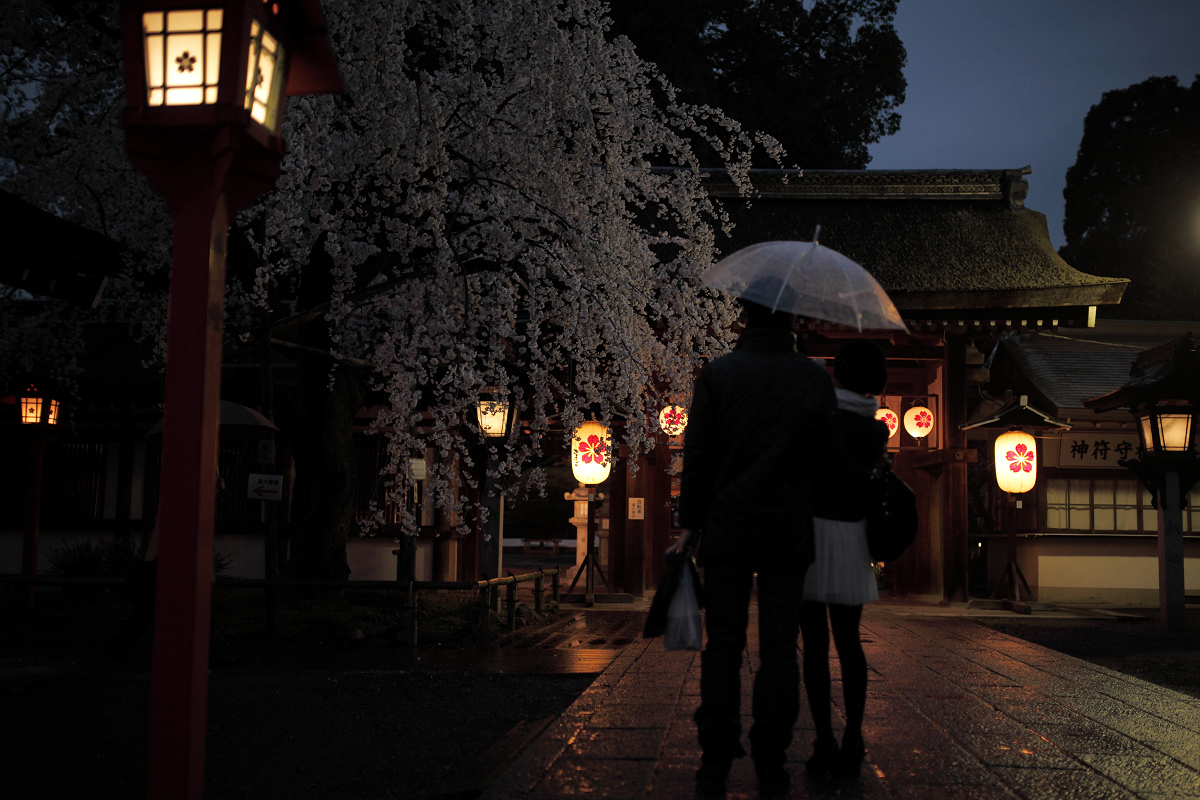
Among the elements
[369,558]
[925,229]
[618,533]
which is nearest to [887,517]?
[618,533]

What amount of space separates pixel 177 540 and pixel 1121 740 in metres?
4.16

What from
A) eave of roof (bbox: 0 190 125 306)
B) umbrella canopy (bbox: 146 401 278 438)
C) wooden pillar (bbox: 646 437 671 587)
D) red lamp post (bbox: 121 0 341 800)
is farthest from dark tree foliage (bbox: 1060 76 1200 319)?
red lamp post (bbox: 121 0 341 800)

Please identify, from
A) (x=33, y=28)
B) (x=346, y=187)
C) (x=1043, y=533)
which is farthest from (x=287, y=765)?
(x=1043, y=533)

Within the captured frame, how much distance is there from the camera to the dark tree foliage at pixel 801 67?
22.7 m

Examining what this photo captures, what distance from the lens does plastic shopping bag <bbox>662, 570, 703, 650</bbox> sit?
3420mm

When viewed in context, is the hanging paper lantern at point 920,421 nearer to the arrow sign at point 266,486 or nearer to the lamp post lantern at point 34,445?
the arrow sign at point 266,486

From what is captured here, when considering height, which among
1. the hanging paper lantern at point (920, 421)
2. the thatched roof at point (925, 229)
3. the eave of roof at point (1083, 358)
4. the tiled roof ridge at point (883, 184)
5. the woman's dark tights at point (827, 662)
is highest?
the tiled roof ridge at point (883, 184)

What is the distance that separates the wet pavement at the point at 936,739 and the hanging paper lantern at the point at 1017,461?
8.72 m

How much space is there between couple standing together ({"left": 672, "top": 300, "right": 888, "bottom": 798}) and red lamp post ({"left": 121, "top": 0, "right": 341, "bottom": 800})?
1.66 m

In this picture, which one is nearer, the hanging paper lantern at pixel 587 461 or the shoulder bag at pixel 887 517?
the shoulder bag at pixel 887 517

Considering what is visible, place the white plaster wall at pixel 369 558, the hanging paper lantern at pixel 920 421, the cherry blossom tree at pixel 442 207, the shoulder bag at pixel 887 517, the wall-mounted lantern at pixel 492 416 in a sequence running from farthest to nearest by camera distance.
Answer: the white plaster wall at pixel 369 558 < the hanging paper lantern at pixel 920 421 < the wall-mounted lantern at pixel 492 416 < the cherry blossom tree at pixel 442 207 < the shoulder bag at pixel 887 517

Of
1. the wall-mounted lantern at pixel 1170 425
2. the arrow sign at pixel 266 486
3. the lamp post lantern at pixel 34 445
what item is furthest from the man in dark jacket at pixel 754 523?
the wall-mounted lantern at pixel 1170 425

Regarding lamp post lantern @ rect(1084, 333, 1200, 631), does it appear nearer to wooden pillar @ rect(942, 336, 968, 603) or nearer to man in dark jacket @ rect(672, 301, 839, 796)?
wooden pillar @ rect(942, 336, 968, 603)

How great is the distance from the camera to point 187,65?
3.23m
